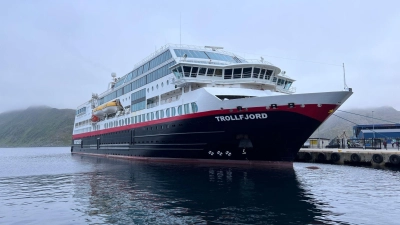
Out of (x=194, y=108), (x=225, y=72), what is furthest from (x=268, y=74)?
(x=194, y=108)

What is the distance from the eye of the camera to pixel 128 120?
3991 cm

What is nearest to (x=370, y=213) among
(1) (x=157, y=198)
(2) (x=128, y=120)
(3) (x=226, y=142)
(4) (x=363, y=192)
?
(4) (x=363, y=192)

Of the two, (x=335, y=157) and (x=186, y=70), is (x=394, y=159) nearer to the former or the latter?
(x=335, y=157)

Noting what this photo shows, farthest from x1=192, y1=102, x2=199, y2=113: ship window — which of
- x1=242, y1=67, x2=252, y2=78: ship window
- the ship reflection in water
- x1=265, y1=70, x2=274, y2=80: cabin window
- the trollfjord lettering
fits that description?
x1=265, y1=70, x2=274, y2=80: cabin window

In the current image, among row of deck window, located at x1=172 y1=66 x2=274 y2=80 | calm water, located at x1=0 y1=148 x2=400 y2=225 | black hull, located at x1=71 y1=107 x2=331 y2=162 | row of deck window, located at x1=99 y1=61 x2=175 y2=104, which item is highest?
row of deck window, located at x1=99 y1=61 x2=175 y2=104

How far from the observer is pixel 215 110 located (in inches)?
971

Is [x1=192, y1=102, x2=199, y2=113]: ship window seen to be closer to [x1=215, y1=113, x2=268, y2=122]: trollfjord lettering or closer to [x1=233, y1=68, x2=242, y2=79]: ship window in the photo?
[x1=215, y1=113, x2=268, y2=122]: trollfjord lettering

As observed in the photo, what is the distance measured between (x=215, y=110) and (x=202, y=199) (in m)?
11.5

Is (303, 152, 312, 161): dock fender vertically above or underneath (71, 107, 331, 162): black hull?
underneath

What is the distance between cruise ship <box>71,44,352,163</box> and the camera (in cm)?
2231

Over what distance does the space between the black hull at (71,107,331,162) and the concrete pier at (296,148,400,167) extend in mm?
10613

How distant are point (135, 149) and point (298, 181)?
73.8 feet

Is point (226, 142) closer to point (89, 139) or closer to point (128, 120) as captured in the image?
point (128, 120)

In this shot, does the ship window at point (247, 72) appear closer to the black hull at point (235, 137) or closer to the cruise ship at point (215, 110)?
the cruise ship at point (215, 110)
